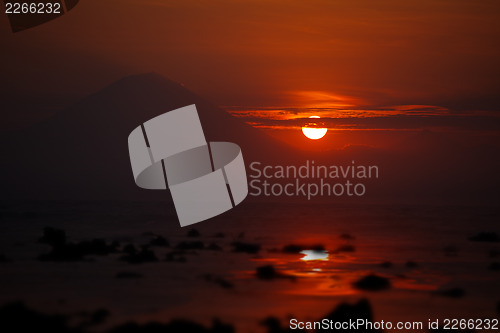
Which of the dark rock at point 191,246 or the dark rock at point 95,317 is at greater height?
the dark rock at point 191,246

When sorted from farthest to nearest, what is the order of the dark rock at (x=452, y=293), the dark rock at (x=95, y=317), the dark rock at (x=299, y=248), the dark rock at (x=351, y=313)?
the dark rock at (x=299, y=248), the dark rock at (x=452, y=293), the dark rock at (x=95, y=317), the dark rock at (x=351, y=313)

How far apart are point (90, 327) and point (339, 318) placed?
18.7 ft

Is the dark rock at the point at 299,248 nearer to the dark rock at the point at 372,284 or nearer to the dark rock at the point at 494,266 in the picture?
the dark rock at the point at 494,266

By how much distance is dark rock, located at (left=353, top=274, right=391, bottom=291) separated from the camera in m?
23.0

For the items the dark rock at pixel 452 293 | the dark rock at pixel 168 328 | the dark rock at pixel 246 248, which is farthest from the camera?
the dark rock at pixel 246 248

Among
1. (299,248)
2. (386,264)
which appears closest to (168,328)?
(386,264)

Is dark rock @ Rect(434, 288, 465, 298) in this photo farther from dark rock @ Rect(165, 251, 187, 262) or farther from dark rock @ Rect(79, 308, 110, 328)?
dark rock @ Rect(165, 251, 187, 262)

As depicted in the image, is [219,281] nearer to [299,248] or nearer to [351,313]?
[351,313]

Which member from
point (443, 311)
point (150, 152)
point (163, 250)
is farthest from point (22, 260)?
point (443, 311)

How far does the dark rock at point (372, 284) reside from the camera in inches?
906

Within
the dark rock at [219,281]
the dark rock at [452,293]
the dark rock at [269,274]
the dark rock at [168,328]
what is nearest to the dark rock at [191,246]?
the dark rock at [269,274]

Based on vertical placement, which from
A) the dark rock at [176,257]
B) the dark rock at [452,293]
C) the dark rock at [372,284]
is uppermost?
the dark rock at [176,257]

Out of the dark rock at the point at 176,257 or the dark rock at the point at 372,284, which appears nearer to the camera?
the dark rock at the point at 372,284

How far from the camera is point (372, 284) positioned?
76.7 feet
